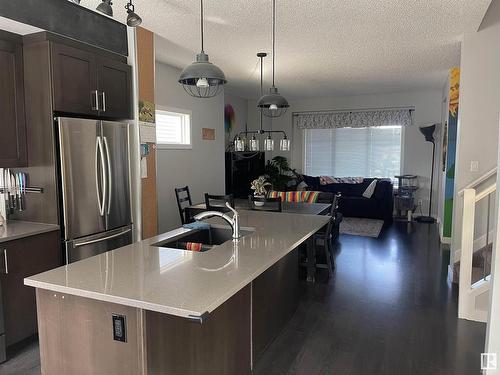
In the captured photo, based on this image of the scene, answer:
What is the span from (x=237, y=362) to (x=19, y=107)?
2.44 m

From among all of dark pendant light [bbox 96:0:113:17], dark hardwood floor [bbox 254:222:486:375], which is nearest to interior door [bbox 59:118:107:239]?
dark pendant light [bbox 96:0:113:17]

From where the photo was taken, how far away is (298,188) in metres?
8.17

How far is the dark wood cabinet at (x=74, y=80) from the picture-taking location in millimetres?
2764

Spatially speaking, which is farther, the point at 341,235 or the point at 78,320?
the point at 341,235

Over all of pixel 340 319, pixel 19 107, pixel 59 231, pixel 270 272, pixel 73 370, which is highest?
pixel 19 107

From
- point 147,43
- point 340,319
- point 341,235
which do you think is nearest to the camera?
point 340,319

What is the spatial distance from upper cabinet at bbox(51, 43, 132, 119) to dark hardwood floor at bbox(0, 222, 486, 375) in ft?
6.08

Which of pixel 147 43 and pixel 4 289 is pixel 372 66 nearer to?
pixel 147 43

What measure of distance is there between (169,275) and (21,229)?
164cm

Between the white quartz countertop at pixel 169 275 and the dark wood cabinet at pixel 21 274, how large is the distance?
92 centimetres

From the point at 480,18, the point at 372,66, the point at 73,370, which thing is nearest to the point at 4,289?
the point at 73,370

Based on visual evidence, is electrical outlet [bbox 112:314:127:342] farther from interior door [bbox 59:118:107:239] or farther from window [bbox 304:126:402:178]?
window [bbox 304:126:402:178]

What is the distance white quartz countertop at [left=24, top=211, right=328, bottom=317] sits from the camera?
1.42m

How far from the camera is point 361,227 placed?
659cm
